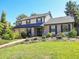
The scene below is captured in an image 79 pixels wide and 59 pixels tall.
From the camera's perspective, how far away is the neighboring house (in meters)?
34.1

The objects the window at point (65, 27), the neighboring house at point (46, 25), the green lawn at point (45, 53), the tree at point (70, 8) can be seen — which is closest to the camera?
the green lawn at point (45, 53)

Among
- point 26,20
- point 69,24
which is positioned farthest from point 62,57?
point 26,20

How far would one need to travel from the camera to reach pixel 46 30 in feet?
121

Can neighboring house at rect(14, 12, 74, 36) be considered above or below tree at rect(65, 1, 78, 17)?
below

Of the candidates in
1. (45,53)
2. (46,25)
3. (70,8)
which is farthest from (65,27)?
(70,8)

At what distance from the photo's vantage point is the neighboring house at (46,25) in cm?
3406

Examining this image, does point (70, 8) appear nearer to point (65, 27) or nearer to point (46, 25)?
point (46, 25)

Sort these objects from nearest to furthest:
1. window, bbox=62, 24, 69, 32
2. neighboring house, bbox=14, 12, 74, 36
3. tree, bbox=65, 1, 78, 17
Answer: window, bbox=62, 24, 69, 32, neighboring house, bbox=14, 12, 74, 36, tree, bbox=65, 1, 78, 17

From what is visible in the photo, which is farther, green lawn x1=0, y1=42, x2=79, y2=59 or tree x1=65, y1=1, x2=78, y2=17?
tree x1=65, y1=1, x2=78, y2=17

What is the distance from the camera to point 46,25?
3697 centimetres

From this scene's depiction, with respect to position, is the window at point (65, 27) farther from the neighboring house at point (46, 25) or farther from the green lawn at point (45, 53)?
the green lawn at point (45, 53)

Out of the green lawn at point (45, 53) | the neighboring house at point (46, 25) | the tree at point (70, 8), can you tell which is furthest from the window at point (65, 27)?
the tree at point (70, 8)

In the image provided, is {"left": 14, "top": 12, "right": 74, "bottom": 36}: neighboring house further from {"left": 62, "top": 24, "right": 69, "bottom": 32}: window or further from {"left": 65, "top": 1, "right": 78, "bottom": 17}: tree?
{"left": 65, "top": 1, "right": 78, "bottom": 17}: tree

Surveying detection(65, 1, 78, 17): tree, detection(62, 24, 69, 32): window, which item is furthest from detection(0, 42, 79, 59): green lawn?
detection(65, 1, 78, 17): tree
